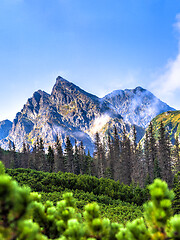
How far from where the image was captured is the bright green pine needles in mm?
1396

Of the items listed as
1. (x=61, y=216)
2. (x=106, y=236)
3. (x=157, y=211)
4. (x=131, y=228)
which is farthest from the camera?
(x=61, y=216)

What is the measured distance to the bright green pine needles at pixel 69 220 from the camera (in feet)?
4.58

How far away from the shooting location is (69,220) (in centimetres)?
184

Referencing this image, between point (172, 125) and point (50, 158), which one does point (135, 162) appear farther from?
point (172, 125)

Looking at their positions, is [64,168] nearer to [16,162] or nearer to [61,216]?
[16,162]

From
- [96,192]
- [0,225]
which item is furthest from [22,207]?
[96,192]

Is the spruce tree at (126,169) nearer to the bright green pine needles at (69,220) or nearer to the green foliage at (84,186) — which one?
the green foliage at (84,186)

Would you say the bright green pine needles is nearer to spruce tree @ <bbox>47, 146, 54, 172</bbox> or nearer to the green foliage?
the green foliage

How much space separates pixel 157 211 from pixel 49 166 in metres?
49.3

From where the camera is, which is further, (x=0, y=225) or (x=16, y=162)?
(x=16, y=162)

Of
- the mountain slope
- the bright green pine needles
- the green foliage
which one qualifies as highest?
the mountain slope

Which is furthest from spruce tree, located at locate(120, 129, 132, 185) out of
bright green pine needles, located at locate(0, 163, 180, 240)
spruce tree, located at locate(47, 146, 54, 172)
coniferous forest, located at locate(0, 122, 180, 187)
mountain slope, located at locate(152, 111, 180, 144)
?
mountain slope, located at locate(152, 111, 180, 144)

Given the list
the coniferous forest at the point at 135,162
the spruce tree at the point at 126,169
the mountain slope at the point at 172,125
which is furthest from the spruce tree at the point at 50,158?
the mountain slope at the point at 172,125

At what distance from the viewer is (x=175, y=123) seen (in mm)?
178875
